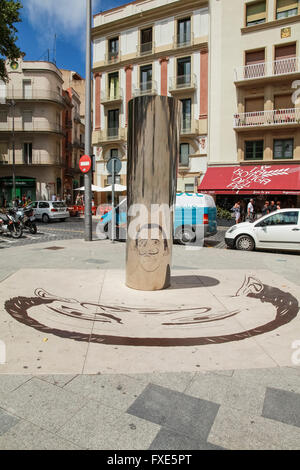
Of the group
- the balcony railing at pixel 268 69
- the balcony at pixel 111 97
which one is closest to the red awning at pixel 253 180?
the balcony railing at pixel 268 69

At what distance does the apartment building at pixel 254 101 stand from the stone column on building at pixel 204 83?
74cm

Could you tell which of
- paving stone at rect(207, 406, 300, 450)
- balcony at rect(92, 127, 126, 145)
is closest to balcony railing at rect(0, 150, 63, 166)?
balcony at rect(92, 127, 126, 145)

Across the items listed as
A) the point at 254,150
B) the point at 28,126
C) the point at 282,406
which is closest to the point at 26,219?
the point at 282,406

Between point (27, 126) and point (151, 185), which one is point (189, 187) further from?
point (151, 185)

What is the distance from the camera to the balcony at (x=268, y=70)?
21875 mm

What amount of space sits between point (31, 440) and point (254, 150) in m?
24.1

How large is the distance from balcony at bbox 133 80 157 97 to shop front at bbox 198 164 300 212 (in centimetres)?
852

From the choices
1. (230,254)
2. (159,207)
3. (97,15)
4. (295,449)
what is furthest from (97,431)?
(97,15)

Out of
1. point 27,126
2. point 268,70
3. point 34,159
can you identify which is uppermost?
point 268,70

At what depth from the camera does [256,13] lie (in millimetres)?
23016

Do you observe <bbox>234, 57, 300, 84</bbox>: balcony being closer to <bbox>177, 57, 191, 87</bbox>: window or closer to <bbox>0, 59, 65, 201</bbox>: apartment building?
<bbox>177, 57, 191, 87</bbox>: window

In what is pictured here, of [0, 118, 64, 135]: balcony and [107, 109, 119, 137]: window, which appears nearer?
[107, 109, 119, 137]: window

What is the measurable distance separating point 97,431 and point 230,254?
8.04 metres

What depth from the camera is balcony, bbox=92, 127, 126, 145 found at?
2859 cm
